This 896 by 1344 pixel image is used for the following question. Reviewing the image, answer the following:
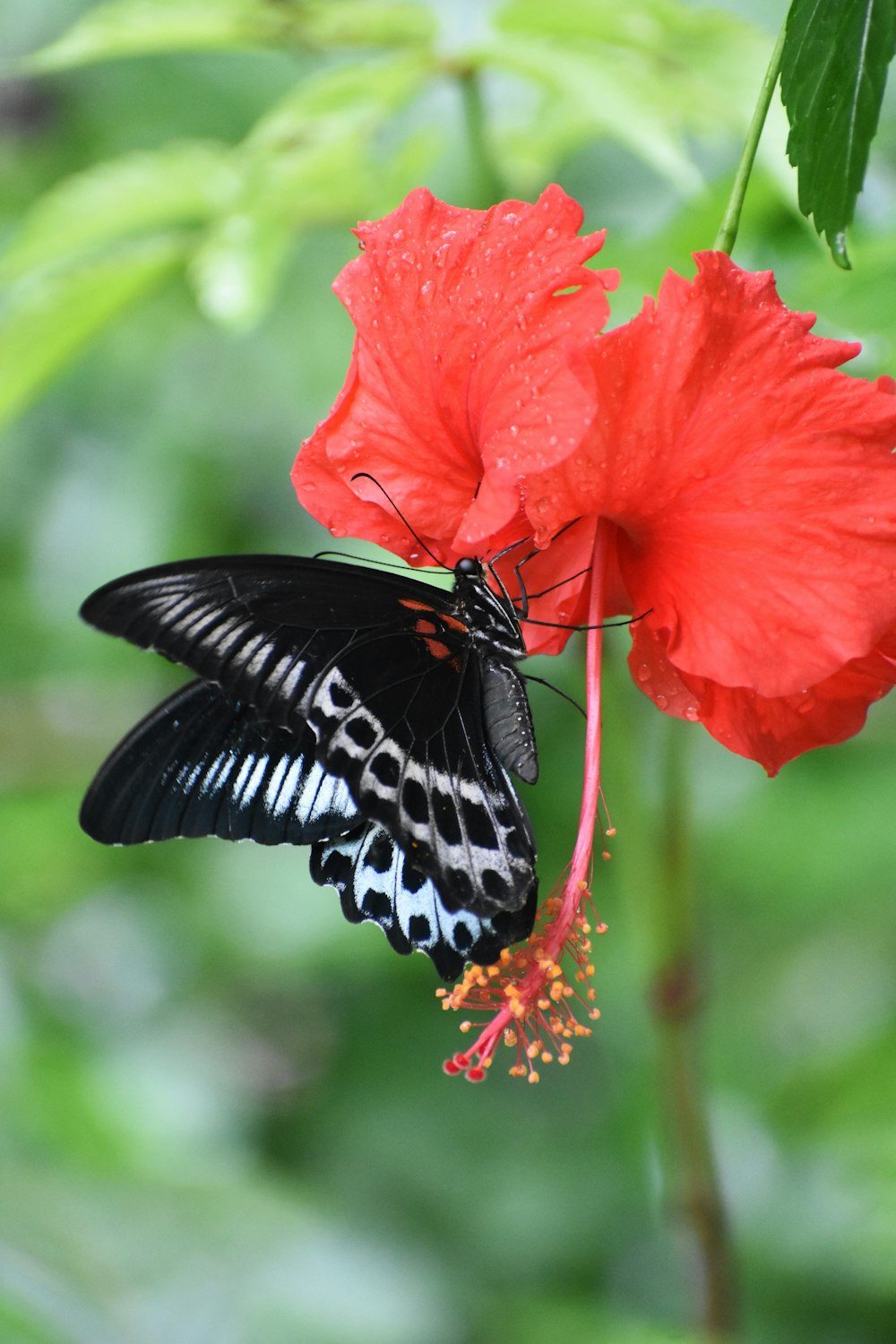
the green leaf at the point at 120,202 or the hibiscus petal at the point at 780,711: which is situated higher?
the green leaf at the point at 120,202

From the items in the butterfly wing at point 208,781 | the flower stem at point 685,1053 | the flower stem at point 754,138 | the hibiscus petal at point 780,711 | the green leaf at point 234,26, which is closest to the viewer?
the flower stem at point 754,138

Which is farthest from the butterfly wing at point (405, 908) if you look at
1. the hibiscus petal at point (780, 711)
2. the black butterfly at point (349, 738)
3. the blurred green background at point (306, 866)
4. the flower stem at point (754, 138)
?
the flower stem at point (754, 138)

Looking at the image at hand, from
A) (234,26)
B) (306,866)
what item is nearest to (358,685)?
(234,26)

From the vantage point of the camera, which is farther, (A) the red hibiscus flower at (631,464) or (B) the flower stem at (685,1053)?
(B) the flower stem at (685,1053)

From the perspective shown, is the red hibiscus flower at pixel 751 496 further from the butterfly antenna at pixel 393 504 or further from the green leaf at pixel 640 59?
the green leaf at pixel 640 59

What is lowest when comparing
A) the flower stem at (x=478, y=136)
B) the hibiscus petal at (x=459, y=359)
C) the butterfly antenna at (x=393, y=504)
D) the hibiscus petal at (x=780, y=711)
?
the hibiscus petal at (x=780, y=711)

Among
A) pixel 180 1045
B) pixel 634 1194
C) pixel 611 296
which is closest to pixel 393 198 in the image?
pixel 611 296

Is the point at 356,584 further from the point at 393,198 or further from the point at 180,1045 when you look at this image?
the point at 180,1045

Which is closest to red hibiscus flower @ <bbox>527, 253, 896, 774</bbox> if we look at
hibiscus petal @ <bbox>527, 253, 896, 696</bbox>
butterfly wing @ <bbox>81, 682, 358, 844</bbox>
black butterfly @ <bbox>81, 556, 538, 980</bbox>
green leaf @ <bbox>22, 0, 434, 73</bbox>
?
hibiscus petal @ <bbox>527, 253, 896, 696</bbox>
